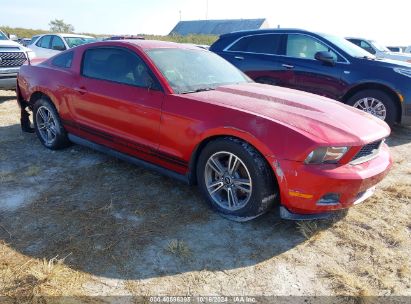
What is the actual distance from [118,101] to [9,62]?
5.75 meters

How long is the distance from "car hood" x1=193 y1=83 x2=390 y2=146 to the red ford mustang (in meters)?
0.01

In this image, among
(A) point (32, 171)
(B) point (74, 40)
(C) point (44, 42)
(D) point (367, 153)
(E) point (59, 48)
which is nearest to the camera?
(D) point (367, 153)

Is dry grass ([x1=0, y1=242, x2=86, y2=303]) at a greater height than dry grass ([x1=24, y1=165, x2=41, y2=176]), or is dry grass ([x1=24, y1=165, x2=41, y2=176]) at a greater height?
dry grass ([x1=0, y1=242, x2=86, y2=303])

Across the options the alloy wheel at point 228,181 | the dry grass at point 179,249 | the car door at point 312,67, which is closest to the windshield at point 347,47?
the car door at point 312,67

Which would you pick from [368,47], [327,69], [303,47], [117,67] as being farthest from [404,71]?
[368,47]

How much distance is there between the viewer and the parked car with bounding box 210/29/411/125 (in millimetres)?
5797

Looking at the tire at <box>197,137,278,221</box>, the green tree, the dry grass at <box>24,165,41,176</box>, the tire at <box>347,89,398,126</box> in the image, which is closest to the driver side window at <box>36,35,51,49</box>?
the dry grass at <box>24,165,41,176</box>

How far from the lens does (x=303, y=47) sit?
650 cm

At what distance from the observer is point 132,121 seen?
3.76 m

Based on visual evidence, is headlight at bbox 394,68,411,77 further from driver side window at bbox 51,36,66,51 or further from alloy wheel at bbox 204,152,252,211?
driver side window at bbox 51,36,66,51

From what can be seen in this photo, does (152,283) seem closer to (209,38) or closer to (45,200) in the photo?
(45,200)

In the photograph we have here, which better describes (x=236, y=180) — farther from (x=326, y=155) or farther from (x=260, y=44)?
(x=260, y=44)

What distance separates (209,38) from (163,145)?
37.4 meters

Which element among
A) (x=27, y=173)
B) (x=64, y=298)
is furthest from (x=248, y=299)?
(x=27, y=173)
